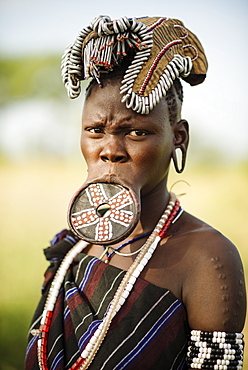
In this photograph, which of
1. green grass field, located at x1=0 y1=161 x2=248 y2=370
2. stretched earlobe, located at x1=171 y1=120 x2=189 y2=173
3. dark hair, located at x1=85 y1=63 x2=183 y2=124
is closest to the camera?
dark hair, located at x1=85 y1=63 x2=183 y2=124

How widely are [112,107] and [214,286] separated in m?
0.69

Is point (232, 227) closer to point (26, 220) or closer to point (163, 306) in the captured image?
point (26, 220)

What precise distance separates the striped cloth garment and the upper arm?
0.06 m

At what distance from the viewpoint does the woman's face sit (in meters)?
1.59

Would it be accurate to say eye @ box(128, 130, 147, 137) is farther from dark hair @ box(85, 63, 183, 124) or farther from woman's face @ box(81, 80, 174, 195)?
dark hair @ box(85, 63, 183, 124)

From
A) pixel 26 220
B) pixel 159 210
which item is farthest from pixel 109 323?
pixel 26 220

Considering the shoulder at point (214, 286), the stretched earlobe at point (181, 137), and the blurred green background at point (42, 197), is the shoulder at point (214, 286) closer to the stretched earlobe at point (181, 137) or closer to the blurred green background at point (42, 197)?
the stretched earlobe at point (181, 137)

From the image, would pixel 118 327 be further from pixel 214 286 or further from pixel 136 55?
pixel 136 55

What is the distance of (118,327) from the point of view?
5.26 feet

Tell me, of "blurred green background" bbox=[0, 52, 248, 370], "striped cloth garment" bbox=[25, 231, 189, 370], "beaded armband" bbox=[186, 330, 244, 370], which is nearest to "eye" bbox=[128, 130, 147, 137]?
"striped cloth garment" bbox=[25, 231, 189, 370]

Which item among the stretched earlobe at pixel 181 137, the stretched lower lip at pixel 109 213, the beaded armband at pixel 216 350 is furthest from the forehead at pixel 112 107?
the beaded armband at pixel 216 350

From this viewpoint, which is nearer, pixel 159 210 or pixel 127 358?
pixel 127 358

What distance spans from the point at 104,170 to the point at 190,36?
611 millimetres

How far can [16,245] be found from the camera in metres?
4.89
